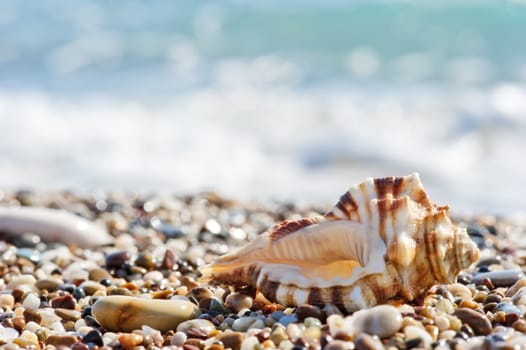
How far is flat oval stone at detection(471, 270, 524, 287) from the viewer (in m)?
3.23

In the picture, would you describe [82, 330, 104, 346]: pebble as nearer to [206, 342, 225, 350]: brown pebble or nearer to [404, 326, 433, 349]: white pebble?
[206, 342, 225, 350]: brown pebble

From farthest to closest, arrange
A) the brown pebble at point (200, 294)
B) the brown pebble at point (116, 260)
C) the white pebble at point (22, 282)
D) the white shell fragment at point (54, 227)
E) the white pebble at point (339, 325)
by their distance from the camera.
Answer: the white shell fragment at point (54, 227)
the brown pebble at point (116, 260)
the white pebble at point (22, 282)
the brown pebble at point (200, 294)
the white pebble at point (339, 325)

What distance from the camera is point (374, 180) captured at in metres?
2.71

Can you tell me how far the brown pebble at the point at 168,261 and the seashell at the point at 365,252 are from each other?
0.99m

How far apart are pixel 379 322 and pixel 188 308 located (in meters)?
0.71

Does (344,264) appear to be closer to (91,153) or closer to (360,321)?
(360,321)

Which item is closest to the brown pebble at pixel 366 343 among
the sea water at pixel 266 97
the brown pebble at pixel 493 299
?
the brown pebble at pixel 493 299

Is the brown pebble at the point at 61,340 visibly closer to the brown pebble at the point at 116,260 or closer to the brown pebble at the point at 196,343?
the brown pebble at the point at 196,343

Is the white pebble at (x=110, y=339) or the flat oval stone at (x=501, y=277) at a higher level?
the white pebble at (x=110, y=339)

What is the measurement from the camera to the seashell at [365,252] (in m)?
2.58

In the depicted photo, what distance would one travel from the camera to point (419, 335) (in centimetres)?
236

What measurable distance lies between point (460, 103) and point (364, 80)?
2143 millimetres

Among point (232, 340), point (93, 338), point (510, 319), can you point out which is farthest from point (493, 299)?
point (93, 338)

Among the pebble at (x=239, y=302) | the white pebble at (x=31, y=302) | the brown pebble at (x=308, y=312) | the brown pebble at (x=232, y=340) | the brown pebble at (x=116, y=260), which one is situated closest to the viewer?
the brown pebble at (x=232, y=340)
